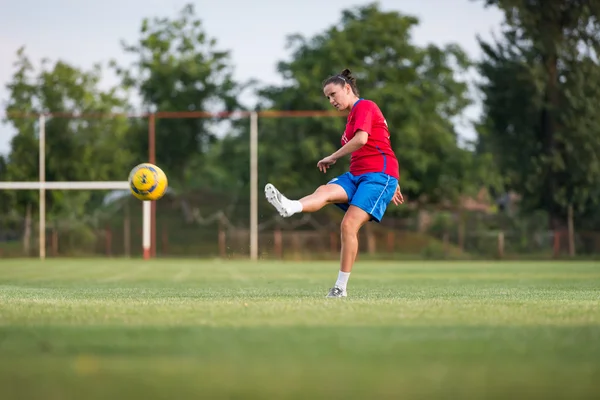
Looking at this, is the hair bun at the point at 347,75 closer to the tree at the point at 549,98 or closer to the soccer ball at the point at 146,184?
the soccer ball at the point at 146,184

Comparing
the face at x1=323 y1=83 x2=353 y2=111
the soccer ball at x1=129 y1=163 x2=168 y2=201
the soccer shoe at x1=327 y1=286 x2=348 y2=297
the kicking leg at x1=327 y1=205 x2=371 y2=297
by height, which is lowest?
the soccer shoe at x1=327 y1=286 x2=348 y2=297

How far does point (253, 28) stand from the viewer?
149ft

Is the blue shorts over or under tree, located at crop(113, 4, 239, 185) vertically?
under

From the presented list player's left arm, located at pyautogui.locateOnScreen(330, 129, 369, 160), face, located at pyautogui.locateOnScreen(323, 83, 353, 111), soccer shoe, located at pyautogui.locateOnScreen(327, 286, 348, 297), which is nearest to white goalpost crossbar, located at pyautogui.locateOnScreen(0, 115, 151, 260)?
face, located at pyautogui.locateOnScreen(323, 83, 353, 111)

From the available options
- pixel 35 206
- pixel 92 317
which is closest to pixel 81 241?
pixel 35 206

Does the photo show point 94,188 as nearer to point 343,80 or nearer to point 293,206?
point 343,80

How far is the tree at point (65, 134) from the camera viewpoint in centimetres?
3384

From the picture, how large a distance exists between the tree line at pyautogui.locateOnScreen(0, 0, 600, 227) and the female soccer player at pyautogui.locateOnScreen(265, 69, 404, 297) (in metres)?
25.4

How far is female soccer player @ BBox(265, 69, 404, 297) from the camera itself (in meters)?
8.55

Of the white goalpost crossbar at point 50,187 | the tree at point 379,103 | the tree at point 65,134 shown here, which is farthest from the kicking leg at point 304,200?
the tree at point 379,103

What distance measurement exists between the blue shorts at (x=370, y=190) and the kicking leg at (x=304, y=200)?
10 cm

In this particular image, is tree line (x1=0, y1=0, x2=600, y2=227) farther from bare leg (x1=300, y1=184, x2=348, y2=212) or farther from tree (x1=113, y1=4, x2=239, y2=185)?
bare leg (x1=300, y1=184, x2=348, y2=212)

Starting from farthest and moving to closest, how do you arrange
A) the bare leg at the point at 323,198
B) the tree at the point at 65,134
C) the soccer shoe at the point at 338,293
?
the tree at the point at 65,134
the soccer shoe at the point at 338,293
the bare leg at the point at 323,198

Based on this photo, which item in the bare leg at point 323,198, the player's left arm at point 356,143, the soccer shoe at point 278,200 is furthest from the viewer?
the player's left arm at point 356,143
